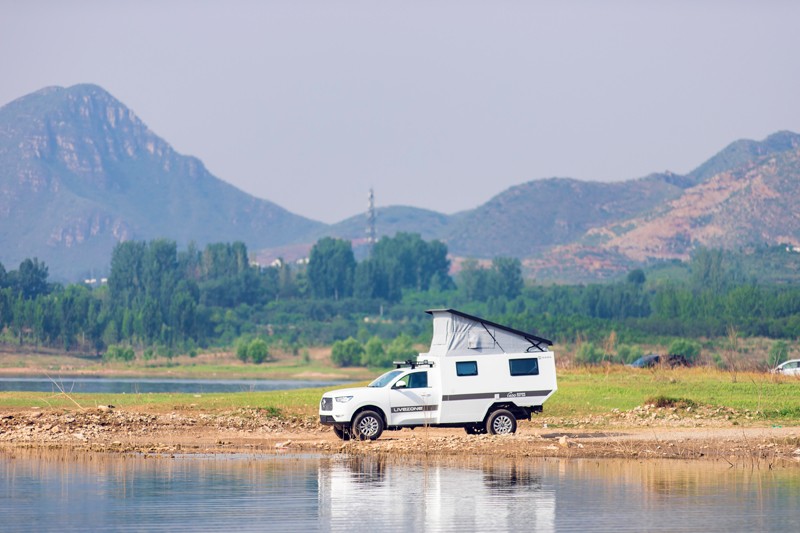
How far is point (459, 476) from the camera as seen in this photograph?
26.5 meters

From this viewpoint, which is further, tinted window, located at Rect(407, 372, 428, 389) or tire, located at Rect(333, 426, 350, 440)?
tire, located at Rect(333, 426, 350, 440)

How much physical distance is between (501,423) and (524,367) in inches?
59.8

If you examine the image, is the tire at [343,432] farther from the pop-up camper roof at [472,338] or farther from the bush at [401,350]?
the bush at [401,350]

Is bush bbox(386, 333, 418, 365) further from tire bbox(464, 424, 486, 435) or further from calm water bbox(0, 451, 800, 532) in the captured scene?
calm water bbox(0, 451, 800, 532)

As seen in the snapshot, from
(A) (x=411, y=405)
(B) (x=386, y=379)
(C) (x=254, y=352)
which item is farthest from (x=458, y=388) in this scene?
(C) (x=254, y=352)

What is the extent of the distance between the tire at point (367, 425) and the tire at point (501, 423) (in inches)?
110

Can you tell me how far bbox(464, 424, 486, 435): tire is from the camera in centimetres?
3303

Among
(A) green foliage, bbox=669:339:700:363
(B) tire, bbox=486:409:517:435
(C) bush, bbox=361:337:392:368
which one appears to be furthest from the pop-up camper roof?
(C) bush, bbox=361:337:392:368

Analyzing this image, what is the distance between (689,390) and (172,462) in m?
21.3

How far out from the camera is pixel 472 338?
3300cm

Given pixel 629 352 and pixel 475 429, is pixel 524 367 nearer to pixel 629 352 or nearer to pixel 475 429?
pixel 475 429

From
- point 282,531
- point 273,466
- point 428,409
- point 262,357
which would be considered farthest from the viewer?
point 262,357

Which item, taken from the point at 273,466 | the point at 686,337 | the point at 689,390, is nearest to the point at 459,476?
the point at 273,466

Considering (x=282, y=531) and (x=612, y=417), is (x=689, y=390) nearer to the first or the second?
(x=612, y=417)
